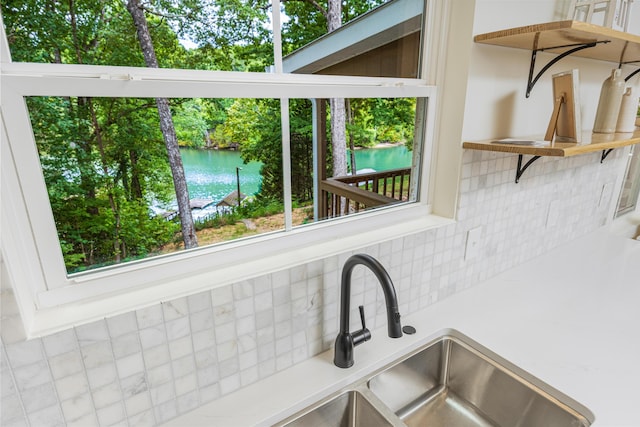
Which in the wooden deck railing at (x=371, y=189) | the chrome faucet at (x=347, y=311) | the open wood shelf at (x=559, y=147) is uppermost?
the open wood shelf at (x=559, y=147)

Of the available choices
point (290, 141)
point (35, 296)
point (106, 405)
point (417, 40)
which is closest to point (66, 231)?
point (35, 296)

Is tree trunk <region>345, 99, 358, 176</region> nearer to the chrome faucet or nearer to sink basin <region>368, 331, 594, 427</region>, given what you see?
the chrome faucet

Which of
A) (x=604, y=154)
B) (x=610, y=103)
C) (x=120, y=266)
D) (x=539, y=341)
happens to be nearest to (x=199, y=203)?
(x=120, y=266)

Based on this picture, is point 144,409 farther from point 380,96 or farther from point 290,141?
point 380,96

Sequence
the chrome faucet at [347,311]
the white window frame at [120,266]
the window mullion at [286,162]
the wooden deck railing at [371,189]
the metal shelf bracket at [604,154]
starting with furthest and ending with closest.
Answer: the metal shelf bracket at [604,154] < the wooden deck railing at [371,189] < the window mullion at [286,162] < the chrome faucet at [347,311] < the white window frame at [120,266]

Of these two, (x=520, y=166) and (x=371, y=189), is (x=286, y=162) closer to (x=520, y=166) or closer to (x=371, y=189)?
(x=371, y=189)

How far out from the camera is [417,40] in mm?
1137

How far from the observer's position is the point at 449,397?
3.81 ft

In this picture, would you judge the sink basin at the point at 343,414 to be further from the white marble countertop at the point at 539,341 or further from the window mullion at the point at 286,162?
Answer: the window mullion at the point at 286,162

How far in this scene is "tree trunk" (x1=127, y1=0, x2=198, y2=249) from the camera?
2.37 feet

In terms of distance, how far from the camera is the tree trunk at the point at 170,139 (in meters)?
0.72

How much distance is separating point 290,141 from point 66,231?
1.80 ft

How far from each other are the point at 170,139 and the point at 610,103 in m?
1.58

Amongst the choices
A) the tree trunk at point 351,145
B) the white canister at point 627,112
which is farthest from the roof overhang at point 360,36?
the white canister at point 627,112
